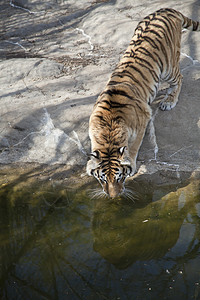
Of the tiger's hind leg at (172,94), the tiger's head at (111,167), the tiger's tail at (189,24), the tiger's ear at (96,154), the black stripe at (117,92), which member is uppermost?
the tiger's tail at (189,24)

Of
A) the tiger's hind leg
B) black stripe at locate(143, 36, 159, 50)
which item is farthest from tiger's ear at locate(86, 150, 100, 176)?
black stripe at locate(143, 36, 159, 50)

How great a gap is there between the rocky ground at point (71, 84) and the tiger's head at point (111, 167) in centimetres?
71

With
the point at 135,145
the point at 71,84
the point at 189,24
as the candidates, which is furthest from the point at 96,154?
the point at 189,24

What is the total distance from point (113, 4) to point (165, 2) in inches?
59.3

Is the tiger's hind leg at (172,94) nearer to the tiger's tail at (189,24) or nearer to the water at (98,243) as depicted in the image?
the tiger's tail at (189,24)

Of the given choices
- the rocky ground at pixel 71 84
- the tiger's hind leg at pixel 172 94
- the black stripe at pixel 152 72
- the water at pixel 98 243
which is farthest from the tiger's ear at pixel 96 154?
the tiger's hind leg at pixel 172 94

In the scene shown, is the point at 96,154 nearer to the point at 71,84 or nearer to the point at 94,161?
the point at 94,161

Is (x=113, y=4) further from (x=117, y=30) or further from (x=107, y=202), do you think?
(x=107, y=202)

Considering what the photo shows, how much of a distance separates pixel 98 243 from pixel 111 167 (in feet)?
2.45

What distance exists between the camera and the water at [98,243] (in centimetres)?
292

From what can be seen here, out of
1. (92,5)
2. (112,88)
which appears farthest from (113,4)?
(112,88)

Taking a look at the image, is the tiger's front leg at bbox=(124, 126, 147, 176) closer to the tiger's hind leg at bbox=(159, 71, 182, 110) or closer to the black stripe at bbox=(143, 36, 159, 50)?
the tiger's hind leg at bbox=(159, 71, 182, 110)

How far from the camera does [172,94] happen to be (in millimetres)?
5352

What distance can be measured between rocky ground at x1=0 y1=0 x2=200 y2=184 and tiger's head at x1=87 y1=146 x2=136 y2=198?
71 cm
